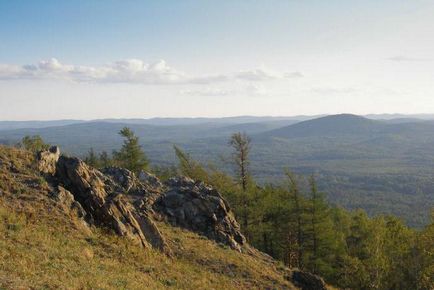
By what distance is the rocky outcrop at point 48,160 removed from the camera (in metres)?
28.3

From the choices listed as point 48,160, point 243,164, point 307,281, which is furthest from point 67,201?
point 243,164

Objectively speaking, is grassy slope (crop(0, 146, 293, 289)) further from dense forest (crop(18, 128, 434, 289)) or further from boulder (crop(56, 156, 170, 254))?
dense forest (crop(18, 128, 434, 289))

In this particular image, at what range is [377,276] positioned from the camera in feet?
149

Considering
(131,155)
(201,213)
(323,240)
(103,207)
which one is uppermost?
(103,207)

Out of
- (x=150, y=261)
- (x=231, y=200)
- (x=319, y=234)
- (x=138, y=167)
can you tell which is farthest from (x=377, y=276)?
(x=138, y=167)

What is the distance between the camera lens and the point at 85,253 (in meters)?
21.3

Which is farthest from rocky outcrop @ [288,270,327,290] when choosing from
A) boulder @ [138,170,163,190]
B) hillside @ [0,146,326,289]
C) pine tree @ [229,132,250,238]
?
pine tree @ [229,132,250,238]

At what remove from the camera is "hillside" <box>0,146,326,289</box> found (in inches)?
670

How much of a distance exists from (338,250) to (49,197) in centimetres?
4074

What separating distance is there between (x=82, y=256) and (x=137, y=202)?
14.0 meters

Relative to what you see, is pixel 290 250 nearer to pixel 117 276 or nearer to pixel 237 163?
pixel 237 163

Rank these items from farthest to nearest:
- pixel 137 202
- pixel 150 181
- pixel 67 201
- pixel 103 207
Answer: pixel 150 181
pixel 137 202
pixel 103 207
pixel 67 201

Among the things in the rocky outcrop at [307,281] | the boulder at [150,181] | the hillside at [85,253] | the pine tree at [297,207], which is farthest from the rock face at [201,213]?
the pine tree at [297,207]

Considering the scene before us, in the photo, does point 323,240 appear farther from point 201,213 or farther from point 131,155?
point 131,155
